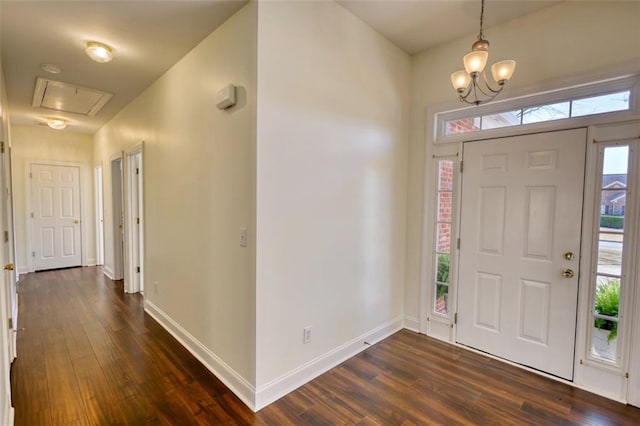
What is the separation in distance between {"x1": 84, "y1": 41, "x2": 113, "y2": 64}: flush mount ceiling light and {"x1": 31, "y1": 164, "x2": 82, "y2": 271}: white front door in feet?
14.6

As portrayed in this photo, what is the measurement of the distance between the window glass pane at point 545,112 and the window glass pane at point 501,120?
54 millimetres

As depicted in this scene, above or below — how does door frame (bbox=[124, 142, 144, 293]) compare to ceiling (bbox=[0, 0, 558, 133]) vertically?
below

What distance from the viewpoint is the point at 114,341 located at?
3006 millimetres

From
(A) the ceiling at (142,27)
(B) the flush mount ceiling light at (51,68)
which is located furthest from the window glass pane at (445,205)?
(B) the flush mount ceiling light at (51,68)

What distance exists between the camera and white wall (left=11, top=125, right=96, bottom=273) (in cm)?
554

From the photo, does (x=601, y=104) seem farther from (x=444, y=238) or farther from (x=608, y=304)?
(x=444, y=238)

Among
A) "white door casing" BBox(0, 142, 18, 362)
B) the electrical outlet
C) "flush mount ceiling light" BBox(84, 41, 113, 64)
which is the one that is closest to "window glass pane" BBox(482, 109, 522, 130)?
the electrical outlet

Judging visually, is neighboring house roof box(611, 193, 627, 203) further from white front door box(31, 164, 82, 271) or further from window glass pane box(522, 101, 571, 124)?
white front door box(31, 164, 82, 271)

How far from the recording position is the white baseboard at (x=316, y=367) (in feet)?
6.95

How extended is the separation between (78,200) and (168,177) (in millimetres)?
4486

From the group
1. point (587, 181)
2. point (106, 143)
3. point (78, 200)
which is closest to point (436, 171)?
point (587, 181)

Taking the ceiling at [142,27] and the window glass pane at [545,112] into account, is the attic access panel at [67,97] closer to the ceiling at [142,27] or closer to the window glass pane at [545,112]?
the ceiling at [142,27]

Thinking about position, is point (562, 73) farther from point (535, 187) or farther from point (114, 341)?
point (114, 341)

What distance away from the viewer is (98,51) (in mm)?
2688
